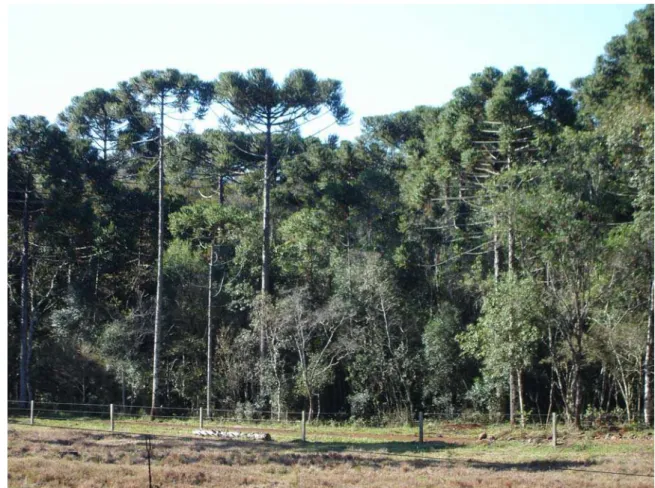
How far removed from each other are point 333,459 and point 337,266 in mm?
11977

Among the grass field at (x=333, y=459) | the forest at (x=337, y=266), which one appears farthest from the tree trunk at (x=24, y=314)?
the grass field at (x=333, y=459)

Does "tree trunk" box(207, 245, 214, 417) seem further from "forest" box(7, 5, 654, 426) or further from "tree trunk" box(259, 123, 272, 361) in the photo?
"tree trunk" box(259, 123, 272, 361)

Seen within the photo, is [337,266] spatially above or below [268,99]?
below

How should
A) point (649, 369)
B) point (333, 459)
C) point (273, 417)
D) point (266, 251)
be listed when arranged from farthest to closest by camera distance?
point (266, 251) → point (273, 417) → point (649, 369) → point (333, 459)

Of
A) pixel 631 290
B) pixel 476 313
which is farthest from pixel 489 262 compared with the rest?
pixel 631 290

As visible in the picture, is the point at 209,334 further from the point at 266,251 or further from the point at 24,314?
the point at 24,314

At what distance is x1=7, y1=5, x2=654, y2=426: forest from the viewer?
20.2 metres

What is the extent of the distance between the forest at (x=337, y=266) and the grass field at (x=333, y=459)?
3.36 m

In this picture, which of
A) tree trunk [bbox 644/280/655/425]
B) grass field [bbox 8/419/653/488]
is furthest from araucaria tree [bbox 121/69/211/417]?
tree trunk [bbox 644/280/655/425]

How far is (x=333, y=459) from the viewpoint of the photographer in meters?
15.1

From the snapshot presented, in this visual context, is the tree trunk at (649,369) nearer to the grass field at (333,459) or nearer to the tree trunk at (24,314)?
the grass field at (333,459)

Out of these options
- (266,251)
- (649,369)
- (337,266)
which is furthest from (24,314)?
(649,369)

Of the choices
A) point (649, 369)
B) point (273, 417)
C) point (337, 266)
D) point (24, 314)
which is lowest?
point (273, 417)

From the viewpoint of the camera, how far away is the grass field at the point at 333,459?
1242 centimetres
